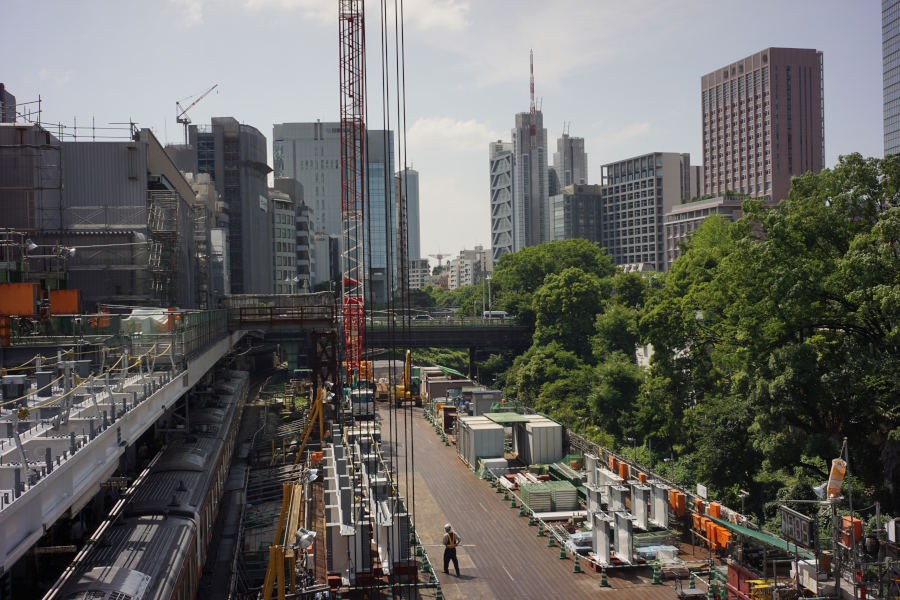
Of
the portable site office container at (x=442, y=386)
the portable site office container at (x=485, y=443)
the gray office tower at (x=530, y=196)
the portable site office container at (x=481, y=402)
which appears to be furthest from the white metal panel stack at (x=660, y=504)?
the gray office tower at (x=530, y=196)

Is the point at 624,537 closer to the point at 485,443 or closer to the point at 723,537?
the point at 723,537

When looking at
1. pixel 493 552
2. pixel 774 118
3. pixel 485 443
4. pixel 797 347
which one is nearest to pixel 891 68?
pixel 774 118

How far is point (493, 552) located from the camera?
16.6 metres

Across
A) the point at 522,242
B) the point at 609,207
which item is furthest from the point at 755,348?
the point at 522,242

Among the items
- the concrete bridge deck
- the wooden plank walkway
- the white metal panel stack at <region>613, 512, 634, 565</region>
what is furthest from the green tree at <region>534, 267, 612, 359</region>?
the concrete bridge deck

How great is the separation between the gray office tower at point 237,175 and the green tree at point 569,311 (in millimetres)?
33184

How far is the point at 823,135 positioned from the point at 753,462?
299ft

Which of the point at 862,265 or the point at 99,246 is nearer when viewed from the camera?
the point at 862,265

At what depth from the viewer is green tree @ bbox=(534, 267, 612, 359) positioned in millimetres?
44906

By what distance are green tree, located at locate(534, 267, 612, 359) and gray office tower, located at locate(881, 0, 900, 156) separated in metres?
35.8

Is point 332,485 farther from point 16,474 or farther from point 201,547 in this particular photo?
point 16,474

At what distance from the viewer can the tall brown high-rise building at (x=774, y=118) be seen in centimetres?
9556

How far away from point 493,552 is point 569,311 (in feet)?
97.8

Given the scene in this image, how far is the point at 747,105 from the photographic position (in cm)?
10025
